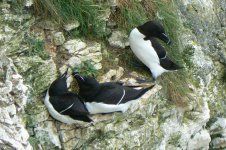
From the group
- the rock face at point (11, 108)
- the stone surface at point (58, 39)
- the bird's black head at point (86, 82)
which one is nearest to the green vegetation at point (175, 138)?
the bird's black head at point (86, 82)

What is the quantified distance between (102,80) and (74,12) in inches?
40.4

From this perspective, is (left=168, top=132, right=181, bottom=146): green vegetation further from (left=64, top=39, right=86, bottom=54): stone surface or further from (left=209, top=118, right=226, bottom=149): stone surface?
(left=64, top=39, right=86, bottom=54): stone surface

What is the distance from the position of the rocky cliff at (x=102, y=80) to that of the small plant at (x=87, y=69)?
1 cm

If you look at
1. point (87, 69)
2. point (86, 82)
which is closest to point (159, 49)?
point (87, 69)

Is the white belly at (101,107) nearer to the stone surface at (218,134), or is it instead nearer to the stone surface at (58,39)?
the stone surface at (58,39)

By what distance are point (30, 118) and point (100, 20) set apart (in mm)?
1907

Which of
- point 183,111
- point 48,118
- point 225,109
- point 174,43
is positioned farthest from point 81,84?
point 225,109

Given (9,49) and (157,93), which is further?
(157,93)

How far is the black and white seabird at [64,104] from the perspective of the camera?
256 inches

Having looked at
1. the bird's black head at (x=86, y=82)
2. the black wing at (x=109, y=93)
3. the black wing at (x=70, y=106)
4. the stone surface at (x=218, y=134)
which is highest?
the bird's black head at (x=86, y=82)

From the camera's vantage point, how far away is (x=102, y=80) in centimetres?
727

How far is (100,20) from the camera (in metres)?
7.80

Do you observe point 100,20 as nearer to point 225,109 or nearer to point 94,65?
point 94,65

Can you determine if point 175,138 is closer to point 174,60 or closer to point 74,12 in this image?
point 174,60
